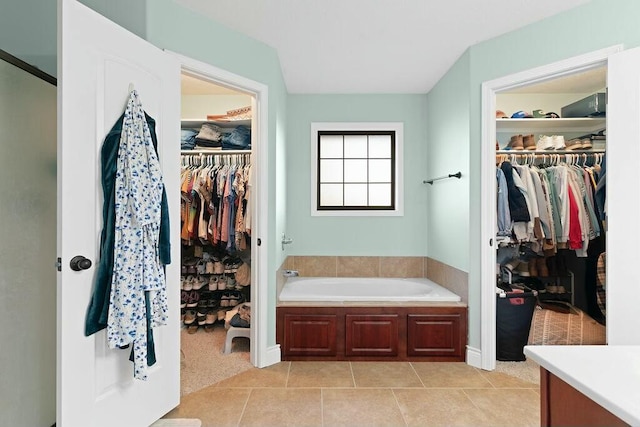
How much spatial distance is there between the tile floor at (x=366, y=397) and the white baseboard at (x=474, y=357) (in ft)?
0.17

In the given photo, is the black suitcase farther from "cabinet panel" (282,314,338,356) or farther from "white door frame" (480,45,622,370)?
"cabinet panel" (282,314,338,356)

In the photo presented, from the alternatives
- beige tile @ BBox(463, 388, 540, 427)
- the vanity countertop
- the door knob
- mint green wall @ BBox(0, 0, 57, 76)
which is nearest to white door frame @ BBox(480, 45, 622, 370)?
beige tile @ BBox(463, 388, 540, 427)

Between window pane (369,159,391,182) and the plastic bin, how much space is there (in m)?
1.64

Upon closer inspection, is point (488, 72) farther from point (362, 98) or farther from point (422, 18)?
point (362, 98)

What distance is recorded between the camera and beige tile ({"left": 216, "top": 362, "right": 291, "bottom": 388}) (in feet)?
8.09

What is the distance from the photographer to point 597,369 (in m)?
0.86

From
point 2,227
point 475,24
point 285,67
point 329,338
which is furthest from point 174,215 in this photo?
point 475,24

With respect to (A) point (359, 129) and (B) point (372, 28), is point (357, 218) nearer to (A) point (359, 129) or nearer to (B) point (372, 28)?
(A) point (359, 129)

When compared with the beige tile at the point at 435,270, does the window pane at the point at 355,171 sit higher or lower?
higher

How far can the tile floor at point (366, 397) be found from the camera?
Answer: 205 centimetres

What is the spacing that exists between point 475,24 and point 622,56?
872 mm

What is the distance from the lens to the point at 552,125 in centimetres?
340

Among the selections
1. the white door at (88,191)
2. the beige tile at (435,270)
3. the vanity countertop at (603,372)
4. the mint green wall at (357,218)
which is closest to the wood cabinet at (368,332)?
the beige tile at (435,270)

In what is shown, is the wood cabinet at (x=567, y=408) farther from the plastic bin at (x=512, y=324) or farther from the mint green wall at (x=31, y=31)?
the mint green wall at (x=31, y=31)
